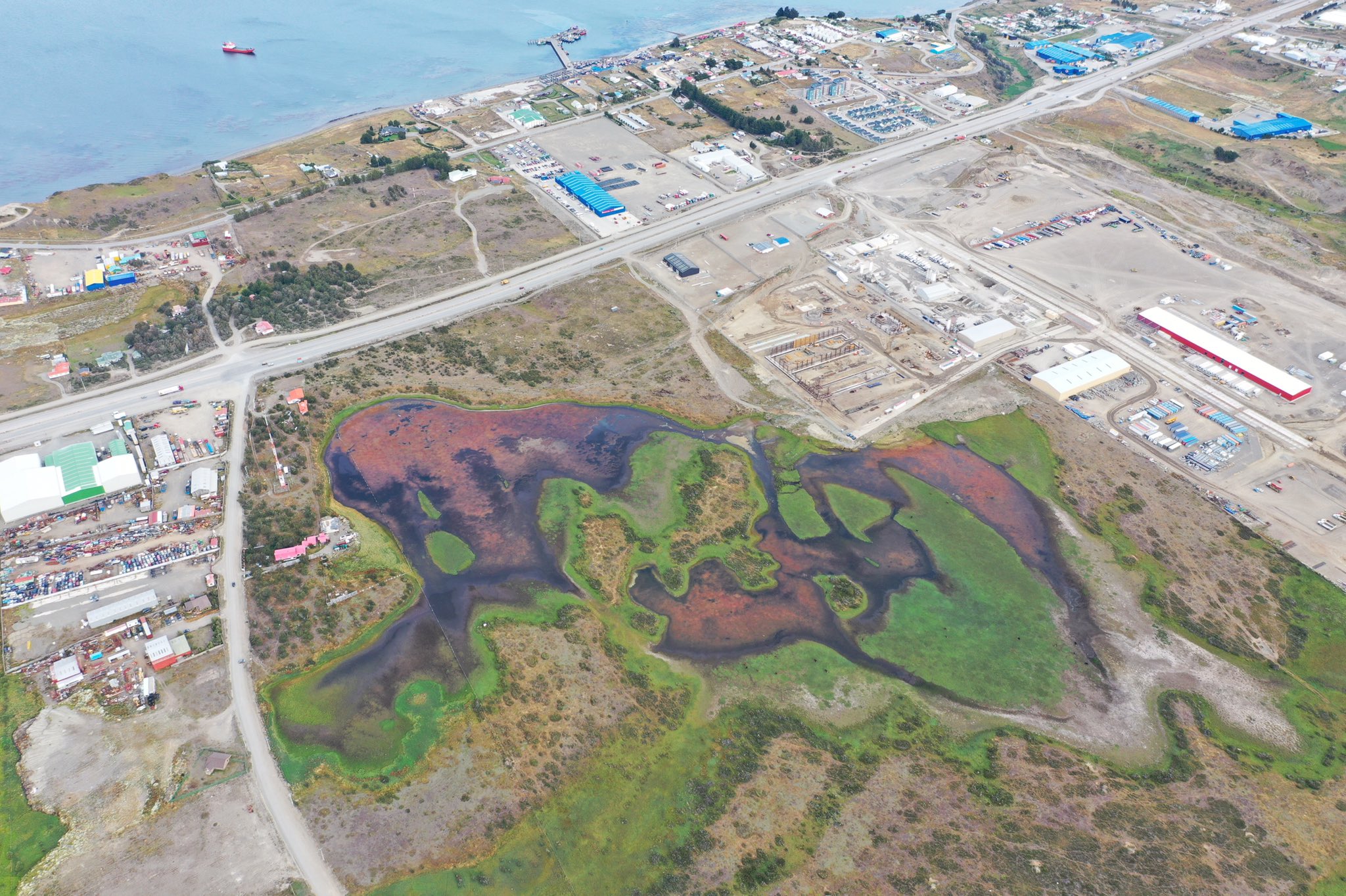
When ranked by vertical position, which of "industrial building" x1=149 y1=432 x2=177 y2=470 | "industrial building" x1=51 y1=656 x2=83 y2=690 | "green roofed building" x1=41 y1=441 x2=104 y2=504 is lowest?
"industrial building" x1=51 y1=656 x2=83 y2=690

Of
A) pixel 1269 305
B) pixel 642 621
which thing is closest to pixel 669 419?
pixel 642 621

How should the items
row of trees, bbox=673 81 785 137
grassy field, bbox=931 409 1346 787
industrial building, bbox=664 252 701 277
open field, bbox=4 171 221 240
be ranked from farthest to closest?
row of trees, bbox=673 81 785 137 < open field, bbox=4 171 221 240 < industrial building, bbox=664 252 701 277 < grassy field, bbox=931 409 1346 787

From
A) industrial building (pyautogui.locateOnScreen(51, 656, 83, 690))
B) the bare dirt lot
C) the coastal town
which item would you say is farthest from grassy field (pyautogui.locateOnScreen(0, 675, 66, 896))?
industrial building (pyautogui.locateOnScreen(51, 656, 83, 690))

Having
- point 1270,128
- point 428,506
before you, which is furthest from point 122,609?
point 1270,128

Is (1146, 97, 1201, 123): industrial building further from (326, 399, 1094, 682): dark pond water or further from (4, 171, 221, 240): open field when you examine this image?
(4, 171, 221, 240): open field

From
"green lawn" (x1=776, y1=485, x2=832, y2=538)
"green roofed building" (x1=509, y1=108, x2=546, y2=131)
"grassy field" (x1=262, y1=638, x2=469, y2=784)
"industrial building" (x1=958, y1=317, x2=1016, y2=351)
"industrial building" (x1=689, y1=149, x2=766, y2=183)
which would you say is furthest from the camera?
"green roofed building" (x1=509, y1=108, x2=546, y2=131)

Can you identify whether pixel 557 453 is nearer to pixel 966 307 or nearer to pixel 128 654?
pixel 128 654

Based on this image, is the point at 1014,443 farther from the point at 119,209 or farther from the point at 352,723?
the point at 119,209

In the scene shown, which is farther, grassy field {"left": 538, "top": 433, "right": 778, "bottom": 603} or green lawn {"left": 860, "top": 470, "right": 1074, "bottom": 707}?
grassy field {"left": 538, "top": 433, "right": 778, "bottom": 603}
